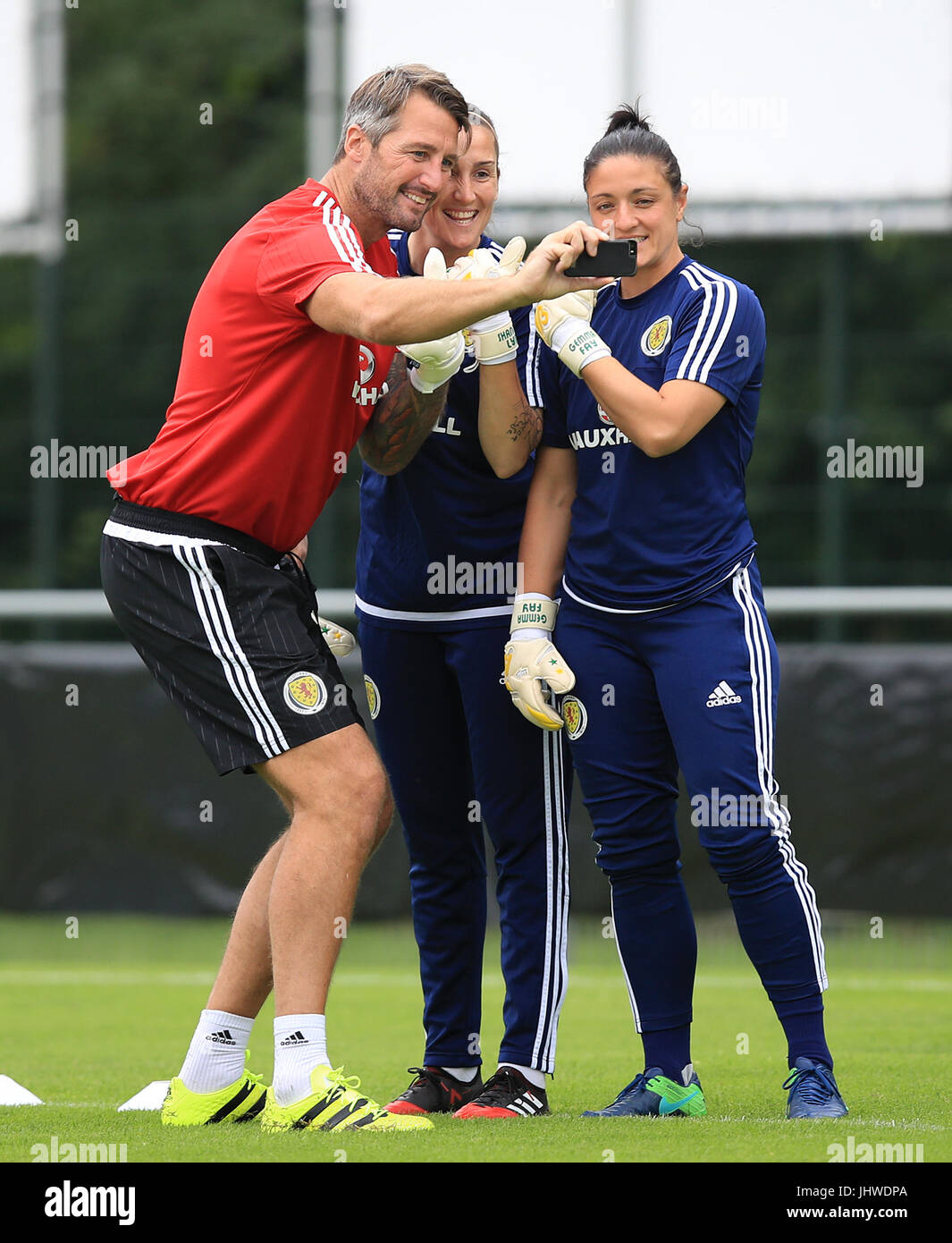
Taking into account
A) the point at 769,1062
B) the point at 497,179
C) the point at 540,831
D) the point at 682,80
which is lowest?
the point at 769,1062

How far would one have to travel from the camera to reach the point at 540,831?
12.4 ft

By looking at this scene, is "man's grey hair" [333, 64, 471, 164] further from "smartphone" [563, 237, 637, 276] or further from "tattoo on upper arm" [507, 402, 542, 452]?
"tattoo on upper arm" [507, 402, 542, 452]

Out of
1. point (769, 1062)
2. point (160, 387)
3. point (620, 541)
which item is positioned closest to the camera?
point (620, 541)

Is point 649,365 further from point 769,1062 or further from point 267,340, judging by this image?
point 769,1062

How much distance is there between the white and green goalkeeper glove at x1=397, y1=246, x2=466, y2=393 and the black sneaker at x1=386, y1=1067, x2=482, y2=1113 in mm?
1511

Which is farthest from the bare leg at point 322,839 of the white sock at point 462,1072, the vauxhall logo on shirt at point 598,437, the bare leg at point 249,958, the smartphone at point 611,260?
the smartphone at point 611,260

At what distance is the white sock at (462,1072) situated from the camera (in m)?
3.81

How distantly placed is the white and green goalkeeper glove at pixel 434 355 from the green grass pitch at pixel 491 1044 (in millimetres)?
1520

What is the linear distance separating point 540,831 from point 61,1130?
1188mm

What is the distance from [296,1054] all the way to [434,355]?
142cm

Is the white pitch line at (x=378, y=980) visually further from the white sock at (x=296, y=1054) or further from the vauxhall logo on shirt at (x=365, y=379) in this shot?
the vauxhall logo on shirt at (x=365, y=379)

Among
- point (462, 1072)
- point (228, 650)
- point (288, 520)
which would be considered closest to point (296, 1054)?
point (462, 1072)

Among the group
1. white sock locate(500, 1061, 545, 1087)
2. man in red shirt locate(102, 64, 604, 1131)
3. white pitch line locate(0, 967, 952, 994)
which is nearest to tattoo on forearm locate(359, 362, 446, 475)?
man in red shirt locate(102, 64, 604, 1131)
